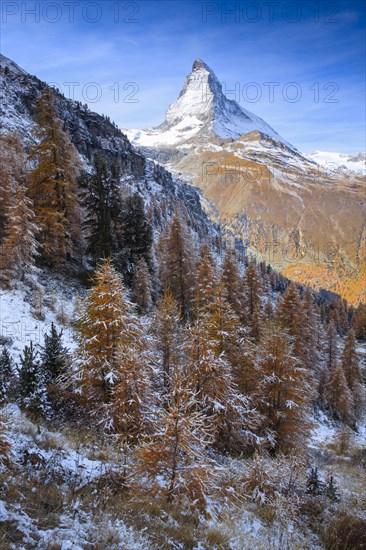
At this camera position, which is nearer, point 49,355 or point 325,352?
point 49,355

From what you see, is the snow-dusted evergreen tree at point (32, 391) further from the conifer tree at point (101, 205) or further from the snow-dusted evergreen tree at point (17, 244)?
the conifer tree at point (101, 205)


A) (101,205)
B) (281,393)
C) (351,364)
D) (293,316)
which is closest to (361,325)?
(351,364)

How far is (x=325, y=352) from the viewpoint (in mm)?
44875

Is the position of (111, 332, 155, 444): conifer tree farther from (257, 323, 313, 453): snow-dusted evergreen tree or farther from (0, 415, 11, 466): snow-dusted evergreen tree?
(257, 323, 313, 453): snow-dusted evergreen tree

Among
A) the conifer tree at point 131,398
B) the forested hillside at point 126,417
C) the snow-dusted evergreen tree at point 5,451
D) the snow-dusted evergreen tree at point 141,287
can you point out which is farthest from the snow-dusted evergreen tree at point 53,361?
the snow-dusted evergreen tree at point 141,287

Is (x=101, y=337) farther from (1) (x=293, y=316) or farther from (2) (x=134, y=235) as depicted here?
(1) (x=293, y=316)

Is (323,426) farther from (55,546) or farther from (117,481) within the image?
(55,546)

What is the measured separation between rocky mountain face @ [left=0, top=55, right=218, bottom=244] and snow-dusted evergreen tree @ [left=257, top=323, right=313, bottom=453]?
51.9m

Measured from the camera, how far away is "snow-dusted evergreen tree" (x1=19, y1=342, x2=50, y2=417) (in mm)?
9805

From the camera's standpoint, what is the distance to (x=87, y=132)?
85438 millimetres

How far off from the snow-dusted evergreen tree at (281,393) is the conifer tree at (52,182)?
1722cm

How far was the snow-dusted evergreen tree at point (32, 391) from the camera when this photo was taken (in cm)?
980

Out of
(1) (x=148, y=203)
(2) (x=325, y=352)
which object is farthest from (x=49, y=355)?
(1) (x=148, y=203)

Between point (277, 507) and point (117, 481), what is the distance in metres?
4.16
